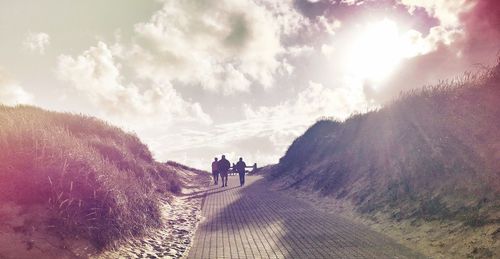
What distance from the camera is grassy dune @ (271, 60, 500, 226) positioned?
456 inches

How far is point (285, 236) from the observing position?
41.1ft

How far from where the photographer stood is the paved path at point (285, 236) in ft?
Answer: 34.1

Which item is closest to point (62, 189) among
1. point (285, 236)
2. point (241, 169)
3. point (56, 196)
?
point (56, 196)

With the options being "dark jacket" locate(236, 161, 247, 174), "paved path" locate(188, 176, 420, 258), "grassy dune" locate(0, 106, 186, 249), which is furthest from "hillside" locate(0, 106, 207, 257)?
"dark jacket" locate(236, 161, 247, 174)

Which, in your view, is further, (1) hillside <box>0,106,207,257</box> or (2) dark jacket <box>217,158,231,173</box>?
(2) dark jacket <box>217,158,231,173</box>

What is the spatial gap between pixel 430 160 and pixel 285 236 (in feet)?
21.4

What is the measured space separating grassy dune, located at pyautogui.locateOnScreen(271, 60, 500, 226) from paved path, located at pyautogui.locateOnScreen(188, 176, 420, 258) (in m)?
2.01

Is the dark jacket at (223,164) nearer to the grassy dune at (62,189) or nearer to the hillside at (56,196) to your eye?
the grassy dune at (62,189)

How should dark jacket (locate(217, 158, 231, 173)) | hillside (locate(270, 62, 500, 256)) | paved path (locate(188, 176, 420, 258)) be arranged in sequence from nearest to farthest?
1. paved path (locate(188, 176, 420, 258))
2. hillside (locate(270, 62, 500, 256))
3. dark jacket (locate(217, 158, 231, 173))

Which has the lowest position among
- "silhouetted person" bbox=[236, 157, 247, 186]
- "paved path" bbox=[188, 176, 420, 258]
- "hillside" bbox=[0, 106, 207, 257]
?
"paved path" bbox=[188, 176, 420, 258]

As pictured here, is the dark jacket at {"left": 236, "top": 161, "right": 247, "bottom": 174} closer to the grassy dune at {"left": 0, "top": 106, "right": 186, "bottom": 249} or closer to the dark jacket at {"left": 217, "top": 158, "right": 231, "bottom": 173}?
the dark jacket at {"left": 217, "top": 158, "right": 231, "bottom": 173}

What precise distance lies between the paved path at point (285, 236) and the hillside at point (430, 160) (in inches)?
77.8

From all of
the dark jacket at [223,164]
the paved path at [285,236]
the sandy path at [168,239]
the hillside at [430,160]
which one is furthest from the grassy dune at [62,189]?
the dark jacket at [223,164]

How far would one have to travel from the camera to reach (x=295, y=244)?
11.4 metres
